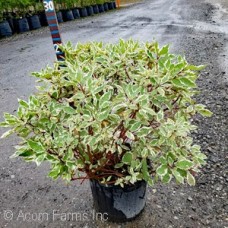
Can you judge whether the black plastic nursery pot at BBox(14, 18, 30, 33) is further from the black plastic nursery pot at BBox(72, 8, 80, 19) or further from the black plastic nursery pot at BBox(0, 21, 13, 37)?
the black plastic nursery pot at BBox(72, 8, 80, 19)

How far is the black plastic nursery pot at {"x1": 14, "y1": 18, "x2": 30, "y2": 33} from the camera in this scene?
11172mm

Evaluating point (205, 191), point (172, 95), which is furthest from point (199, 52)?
point (172, 95)

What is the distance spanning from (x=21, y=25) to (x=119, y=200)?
10534 millimetres

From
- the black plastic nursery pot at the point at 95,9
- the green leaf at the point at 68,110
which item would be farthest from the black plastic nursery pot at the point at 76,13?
the green leaf at the point at 68,110

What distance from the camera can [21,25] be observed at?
11.2 m

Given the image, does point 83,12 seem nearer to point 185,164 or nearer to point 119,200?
point 119,200

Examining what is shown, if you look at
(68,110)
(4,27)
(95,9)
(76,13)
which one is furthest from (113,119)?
(95,9)

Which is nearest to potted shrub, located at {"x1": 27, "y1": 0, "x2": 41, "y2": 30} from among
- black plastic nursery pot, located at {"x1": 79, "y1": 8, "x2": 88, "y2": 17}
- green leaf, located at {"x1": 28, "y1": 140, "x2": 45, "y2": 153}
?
black plastic nursery pot, located at {"x1": 79, "y1": 8, "x2": 88, "y2": 17}

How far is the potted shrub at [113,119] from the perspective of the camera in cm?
166

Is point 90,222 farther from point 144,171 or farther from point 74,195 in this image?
point 144,171

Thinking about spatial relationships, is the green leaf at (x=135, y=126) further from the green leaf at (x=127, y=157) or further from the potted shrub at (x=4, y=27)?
the potted shrub at (x=4, y=27)

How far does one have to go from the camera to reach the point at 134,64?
1.97m

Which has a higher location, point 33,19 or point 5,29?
point 33,19

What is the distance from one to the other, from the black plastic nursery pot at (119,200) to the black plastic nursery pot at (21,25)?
A: 10342 millimetres
